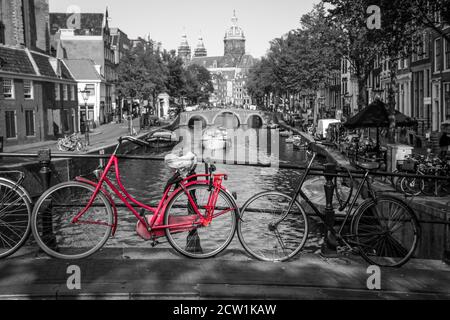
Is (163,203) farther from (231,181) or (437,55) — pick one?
(437,55)

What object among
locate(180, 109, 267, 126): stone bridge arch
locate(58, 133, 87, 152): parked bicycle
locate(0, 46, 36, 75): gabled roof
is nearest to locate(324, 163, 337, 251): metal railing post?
locate(58, 133, 87, 152): parked bicycle

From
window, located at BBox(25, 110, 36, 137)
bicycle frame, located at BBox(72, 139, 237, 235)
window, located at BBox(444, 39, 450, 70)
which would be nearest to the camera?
bicycle frame, located at BBox(72, 139, 237, 235)

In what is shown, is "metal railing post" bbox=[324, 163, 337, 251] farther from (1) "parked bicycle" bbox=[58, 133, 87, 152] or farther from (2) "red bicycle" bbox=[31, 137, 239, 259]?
(1) "parked bicycle" bbox=[58, 133, 87, 152]

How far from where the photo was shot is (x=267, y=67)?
82000mm

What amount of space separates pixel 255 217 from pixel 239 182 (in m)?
24.3

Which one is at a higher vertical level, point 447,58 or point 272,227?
point 447,58

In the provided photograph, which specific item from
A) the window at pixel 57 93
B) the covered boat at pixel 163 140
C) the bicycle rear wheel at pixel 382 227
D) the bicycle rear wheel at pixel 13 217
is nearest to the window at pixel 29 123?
the window at pixel 57 93

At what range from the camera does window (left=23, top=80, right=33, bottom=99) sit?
1519 inches

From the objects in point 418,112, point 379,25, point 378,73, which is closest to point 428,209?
point 379,25

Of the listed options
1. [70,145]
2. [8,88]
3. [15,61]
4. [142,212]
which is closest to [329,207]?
[142,212]

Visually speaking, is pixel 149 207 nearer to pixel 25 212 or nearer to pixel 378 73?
pixel 25 212

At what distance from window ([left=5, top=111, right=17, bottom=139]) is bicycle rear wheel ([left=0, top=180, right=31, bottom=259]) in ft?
103

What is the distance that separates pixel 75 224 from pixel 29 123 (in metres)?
34.8

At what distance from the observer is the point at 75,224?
19.9 feet
